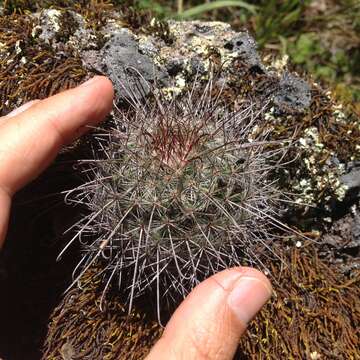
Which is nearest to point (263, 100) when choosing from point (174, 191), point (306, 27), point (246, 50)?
point (246, 50)

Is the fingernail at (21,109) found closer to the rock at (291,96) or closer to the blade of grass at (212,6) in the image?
the rock at (291,96)

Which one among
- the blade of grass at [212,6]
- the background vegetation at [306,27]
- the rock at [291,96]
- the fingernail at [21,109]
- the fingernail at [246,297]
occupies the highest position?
the fingernail at [21,109]

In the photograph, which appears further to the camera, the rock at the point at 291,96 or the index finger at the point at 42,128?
the rock at the point at 291,96

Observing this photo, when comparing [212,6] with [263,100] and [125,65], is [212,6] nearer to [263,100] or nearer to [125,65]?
[263,100]

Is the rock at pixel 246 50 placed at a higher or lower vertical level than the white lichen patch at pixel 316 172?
higher

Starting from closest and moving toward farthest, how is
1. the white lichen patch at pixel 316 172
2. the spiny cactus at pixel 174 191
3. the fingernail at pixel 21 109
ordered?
the spiny cactus at pixel 174 191 → the fingernail at pixel 21 109 → the white lichen patch at pixel 316 172

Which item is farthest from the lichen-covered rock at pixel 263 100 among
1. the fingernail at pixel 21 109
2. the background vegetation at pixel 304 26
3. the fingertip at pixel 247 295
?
the background vegetation at pixel 304 26
